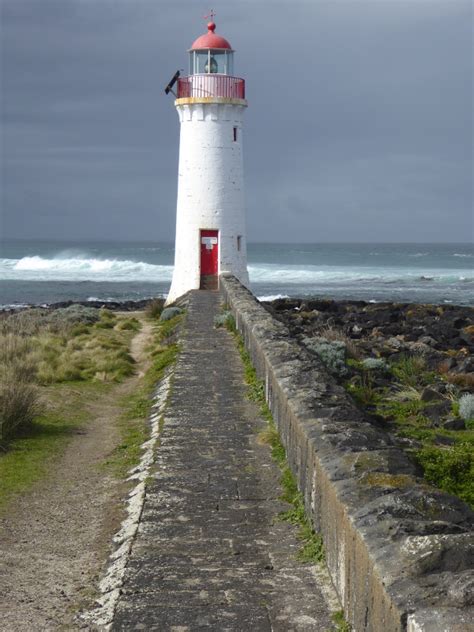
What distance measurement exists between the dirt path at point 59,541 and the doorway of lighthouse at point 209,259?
14.3m

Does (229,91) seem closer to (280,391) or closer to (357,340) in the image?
(357,340)

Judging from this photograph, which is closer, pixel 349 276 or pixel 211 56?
pixel 211 56

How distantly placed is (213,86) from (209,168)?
191cm

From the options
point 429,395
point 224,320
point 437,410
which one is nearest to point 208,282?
point 224,320

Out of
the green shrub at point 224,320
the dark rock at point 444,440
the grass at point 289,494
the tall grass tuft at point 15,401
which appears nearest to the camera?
the grass at point 289,494

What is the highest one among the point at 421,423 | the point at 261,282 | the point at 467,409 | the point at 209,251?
the point at 209,251

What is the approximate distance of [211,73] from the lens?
880 inches

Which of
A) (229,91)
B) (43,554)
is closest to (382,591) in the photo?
(43,554)

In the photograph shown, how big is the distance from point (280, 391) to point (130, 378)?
6245 mm

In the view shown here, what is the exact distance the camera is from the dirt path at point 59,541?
4.47 metres

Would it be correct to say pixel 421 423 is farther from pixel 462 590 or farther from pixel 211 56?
pixel 211 56

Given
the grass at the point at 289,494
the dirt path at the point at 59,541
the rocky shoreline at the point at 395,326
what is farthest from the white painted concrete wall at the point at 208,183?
the dirt path at the point at 59,541

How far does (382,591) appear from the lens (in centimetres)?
321

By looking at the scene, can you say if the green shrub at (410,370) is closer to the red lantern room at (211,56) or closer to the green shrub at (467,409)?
the green shrub at (467,409)
